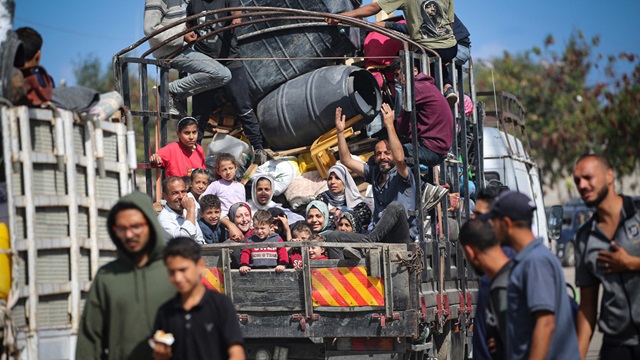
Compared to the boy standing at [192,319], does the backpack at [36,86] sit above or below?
above

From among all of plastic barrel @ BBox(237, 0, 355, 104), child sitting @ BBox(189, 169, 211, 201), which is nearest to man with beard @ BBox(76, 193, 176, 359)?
child sitting @ BBox(189, 169, 211, 201)

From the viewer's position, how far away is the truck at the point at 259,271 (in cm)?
579

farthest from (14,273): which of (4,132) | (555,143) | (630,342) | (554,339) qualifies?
(555,143)

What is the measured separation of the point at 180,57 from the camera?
11.3 m

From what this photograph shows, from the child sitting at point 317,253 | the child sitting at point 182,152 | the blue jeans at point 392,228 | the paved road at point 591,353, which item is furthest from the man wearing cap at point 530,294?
the child sitting at point 182,152

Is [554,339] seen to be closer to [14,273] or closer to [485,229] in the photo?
[485,229]

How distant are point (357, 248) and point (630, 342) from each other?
307cm

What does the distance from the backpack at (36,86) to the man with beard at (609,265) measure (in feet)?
9.58

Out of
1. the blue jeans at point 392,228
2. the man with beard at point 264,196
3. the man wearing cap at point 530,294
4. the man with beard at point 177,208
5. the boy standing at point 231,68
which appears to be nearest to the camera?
the man wearing cap at point 530,294

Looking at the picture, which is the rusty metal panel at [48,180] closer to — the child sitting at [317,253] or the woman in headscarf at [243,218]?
the child sitting at [317,253]

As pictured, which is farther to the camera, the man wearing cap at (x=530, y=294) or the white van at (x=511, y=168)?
the white van at (x=511, y=168)

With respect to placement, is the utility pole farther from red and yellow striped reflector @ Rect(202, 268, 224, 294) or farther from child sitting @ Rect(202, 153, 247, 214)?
child sitting @ Rect(202, 153, 247, 214)

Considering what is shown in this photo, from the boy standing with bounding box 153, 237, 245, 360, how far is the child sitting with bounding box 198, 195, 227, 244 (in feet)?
16.1

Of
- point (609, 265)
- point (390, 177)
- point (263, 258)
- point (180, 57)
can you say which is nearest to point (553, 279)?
point (609, 265)
